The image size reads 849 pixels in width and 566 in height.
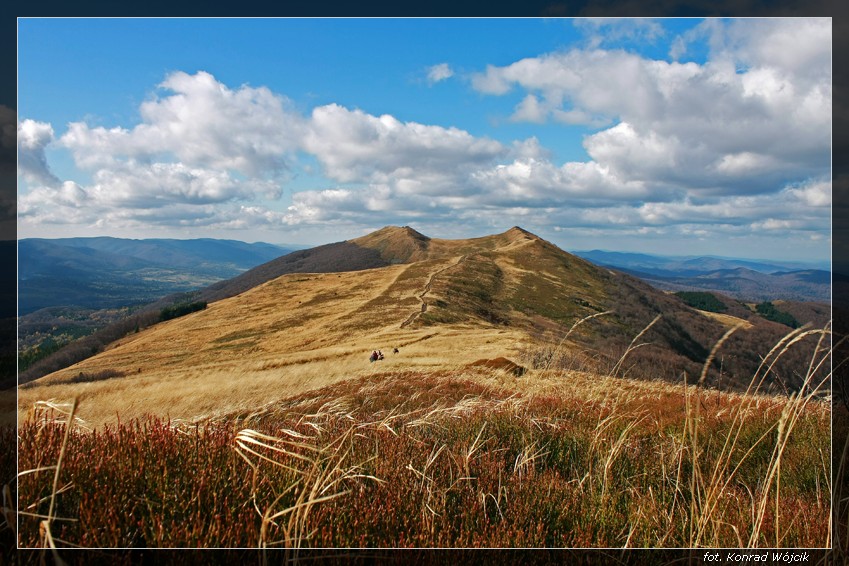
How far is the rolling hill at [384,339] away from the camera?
285 inches

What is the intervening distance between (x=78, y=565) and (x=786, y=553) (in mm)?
4584

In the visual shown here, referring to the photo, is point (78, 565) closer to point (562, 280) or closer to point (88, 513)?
point (88, 513)

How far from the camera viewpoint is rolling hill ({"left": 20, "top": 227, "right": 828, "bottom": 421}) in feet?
23.7

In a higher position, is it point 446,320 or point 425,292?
point 425,292

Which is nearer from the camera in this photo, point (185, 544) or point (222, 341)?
point (185, 544)

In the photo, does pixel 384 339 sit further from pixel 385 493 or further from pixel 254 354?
pixel 385 493

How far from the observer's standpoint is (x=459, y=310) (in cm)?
5925

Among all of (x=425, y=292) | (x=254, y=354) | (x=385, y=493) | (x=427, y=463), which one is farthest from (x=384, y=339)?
(x=425, y=292)

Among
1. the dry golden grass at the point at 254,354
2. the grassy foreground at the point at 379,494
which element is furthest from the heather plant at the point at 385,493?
the dry golden grass at the point at 254,354

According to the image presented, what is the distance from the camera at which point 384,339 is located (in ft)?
106

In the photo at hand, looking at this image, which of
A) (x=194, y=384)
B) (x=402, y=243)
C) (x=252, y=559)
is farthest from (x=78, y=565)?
(x=402, y=243)

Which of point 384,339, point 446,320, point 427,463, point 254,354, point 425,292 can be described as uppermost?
point 427,463

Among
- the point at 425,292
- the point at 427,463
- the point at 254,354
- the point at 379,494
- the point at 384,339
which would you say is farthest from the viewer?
the point at 425,292

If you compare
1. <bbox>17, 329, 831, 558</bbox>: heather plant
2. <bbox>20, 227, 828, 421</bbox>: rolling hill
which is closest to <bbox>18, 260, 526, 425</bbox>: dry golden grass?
<bbox>20, 227, 828, 421</bbox>: rolling hill
